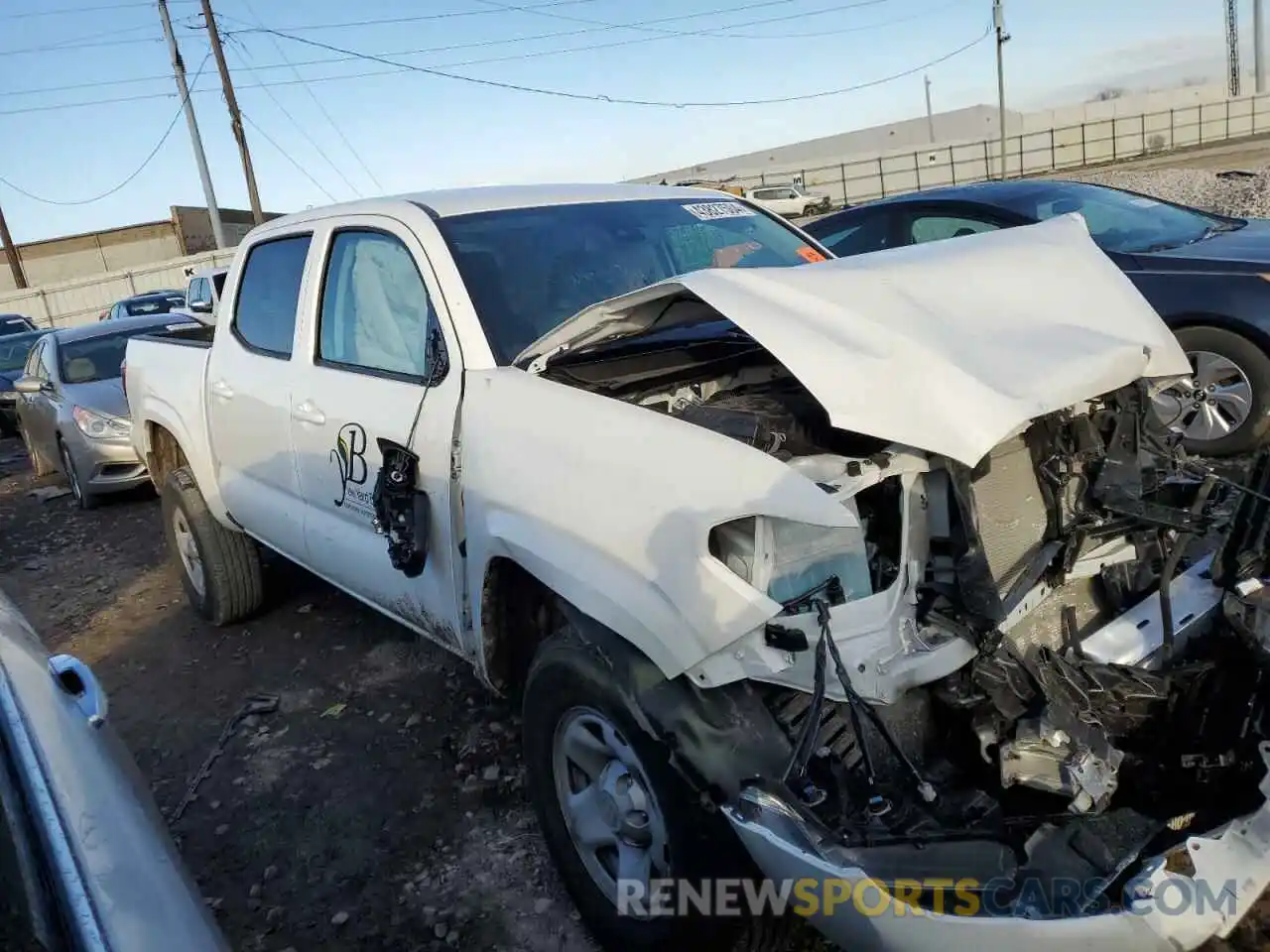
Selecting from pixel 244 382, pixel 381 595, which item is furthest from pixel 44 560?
pixel 381 595

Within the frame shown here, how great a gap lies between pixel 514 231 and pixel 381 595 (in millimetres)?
1388

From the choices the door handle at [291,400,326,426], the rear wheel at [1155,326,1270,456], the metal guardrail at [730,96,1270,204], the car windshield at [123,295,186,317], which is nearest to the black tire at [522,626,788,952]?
the door handle at [291,400,326,426]

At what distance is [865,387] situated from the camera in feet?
6.85

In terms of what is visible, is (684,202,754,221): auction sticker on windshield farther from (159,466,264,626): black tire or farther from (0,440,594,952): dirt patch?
(159,466,264,626): black tire

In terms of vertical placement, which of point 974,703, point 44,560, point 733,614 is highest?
point 733,614

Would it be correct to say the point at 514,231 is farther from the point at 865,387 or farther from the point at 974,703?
the point at 974,703

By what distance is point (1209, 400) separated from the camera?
17.5 ft

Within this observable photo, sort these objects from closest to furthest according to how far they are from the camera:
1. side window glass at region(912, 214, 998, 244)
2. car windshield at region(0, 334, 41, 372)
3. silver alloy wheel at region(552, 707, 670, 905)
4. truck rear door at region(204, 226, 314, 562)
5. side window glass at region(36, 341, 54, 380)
Answer: silver alloy wheel at region(552, 707, 670, 905) → truck rear door at region(204, 226, 314, 562) → side window glass at region(912, 214, 998, 244) → side window glass at region(36, 341, 54, 380) → car windshield at region(0, 334, 41, 372)

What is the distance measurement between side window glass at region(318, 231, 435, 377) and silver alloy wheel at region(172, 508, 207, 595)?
2.05 metres

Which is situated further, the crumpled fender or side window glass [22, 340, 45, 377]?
side window glass [22, 340, 45, 377]

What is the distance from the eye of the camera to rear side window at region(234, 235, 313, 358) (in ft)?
12.6

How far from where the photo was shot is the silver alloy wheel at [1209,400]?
5.23 metres

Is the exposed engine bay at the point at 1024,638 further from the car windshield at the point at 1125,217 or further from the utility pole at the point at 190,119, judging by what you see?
the utility pole at the point at 190,119

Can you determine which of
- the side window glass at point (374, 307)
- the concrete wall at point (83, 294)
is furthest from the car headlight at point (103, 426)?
the concrete wall at point (83, 294)
